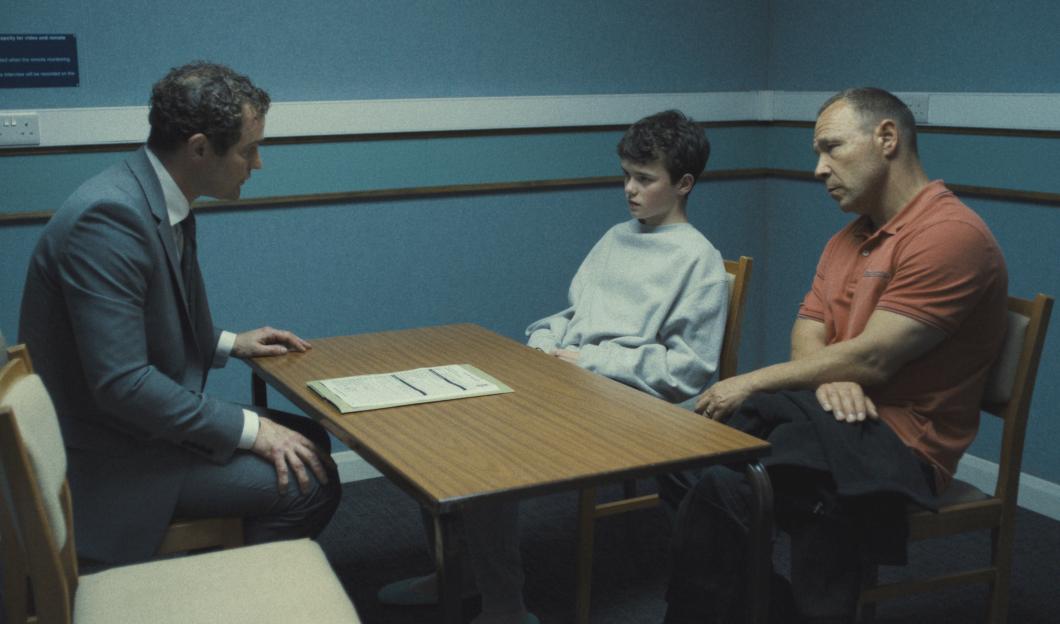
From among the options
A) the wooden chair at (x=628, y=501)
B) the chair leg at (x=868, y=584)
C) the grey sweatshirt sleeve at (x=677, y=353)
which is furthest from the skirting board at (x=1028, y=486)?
the grey sweatshirt sleeve at (x=677, y=353)

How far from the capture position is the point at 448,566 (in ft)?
5.48

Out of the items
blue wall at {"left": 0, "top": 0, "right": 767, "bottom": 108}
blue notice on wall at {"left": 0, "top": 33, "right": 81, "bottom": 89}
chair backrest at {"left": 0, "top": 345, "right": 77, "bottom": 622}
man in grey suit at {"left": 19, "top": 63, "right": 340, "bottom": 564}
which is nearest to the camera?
chair backrest at {"left": 0, "top": 345, "right": 77, "bottom": 622}

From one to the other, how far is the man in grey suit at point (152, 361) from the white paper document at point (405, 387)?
0.48 feet

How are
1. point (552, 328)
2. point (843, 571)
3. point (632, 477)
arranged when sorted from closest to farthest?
point (632, 477) < point (843, 571) < point (552, 328)

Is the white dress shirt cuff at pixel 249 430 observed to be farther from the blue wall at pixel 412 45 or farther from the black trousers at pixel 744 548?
the blue wall at pixel 412 45

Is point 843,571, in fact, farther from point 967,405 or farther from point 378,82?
point 378,82

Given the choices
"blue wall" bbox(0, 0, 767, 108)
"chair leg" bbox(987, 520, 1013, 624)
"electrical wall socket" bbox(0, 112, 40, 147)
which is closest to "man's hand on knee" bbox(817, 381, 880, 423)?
"chair leg" bbox(987, 520, 1013, 624)

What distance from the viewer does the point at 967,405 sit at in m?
2.24

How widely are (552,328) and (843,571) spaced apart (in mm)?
1077

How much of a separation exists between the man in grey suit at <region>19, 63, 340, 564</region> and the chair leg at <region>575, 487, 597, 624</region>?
0.64 m

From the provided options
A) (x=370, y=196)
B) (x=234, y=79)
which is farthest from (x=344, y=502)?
(x=234, y=79)

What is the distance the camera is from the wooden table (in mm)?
1680

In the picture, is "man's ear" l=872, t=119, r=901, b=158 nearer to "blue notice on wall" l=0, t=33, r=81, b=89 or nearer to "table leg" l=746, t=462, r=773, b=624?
"table leg" l=746, t=462, r=773, b=624

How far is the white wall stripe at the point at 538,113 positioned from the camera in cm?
317
